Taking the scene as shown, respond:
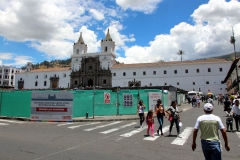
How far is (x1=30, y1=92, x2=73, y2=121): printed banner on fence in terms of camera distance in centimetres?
1512

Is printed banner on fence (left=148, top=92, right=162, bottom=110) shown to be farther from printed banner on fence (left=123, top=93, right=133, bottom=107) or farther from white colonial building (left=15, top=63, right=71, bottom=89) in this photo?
white colonial building (left=15, top=63, right=71, bottom=89)

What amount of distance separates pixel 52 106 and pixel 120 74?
6319cm

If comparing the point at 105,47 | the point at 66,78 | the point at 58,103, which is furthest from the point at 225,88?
the point at 58,103

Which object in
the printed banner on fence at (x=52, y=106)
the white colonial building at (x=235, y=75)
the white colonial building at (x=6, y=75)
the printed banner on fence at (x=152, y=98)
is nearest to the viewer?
the printed banner on fence at (x=52, y=106)

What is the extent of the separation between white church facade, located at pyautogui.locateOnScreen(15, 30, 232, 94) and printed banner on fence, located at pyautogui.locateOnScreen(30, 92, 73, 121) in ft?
197

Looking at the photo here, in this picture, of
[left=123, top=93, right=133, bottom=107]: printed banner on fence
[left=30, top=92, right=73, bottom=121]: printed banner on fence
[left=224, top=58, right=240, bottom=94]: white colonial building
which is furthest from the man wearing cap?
[left=224, top=58, right=240, bottom=94]: white colonial building

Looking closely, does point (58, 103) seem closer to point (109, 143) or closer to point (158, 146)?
point (109, 143)

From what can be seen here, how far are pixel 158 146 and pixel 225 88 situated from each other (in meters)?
67.8

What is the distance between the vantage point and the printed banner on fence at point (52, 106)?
15117 millimetres

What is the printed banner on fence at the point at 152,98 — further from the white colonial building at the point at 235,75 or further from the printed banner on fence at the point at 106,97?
the white colonial building at the point at 235,75

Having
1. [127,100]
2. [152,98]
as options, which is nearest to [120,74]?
[152,98]

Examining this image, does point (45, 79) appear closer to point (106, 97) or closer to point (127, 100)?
point (127, 100)

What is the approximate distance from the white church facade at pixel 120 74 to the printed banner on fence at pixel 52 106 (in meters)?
60.1

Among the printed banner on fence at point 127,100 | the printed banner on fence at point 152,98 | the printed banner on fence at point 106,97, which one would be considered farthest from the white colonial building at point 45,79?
the printed banner on fence at point 106,97
